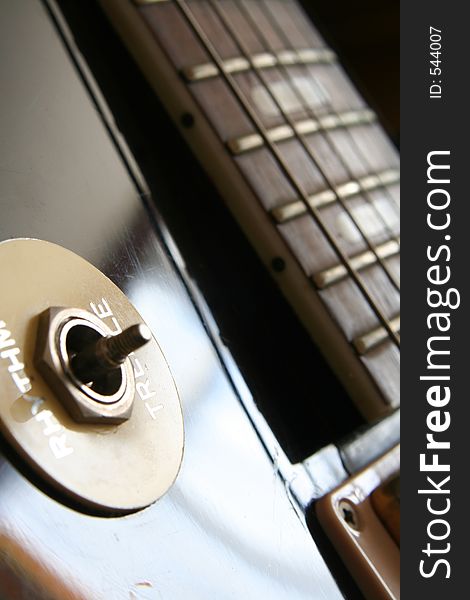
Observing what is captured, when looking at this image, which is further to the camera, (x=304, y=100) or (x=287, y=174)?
(x=304, y=100)

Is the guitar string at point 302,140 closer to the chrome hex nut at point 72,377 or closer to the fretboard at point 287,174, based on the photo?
the fretboard at point 287,174

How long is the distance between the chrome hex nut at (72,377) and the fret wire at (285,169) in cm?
34

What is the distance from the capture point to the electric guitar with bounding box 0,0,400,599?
0.42 meters

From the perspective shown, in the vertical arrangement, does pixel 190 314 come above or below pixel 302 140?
below

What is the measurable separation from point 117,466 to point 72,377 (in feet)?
0.19

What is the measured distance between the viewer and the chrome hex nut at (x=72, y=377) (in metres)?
0.42

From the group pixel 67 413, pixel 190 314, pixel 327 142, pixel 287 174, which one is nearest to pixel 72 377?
pixel 67 413

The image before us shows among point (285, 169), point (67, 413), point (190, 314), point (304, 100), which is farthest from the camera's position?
point (304, 100)

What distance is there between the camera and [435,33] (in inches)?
35.8

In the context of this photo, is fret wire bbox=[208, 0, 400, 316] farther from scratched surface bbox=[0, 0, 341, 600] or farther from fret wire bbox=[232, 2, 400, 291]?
scratched surface bbox=[0, 0, 341, 600]

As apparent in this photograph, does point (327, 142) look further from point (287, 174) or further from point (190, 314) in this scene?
point (190, 314)

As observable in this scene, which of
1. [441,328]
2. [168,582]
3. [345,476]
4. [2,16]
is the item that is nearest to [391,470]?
[345,476]

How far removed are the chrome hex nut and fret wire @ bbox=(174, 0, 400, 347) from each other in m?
0.34

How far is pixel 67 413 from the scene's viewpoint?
423 millimetres
